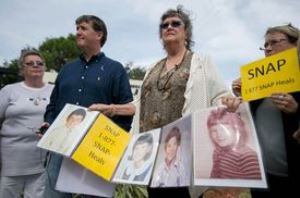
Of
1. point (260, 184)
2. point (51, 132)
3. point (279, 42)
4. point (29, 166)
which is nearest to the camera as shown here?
point (260, 184)

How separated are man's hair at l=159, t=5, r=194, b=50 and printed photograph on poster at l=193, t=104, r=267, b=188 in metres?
0.88

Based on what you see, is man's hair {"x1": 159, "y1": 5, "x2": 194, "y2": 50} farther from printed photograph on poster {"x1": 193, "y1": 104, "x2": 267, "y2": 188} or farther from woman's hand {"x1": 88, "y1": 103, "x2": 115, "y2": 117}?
printed photograph on poster {"x1": 193, "y1": 104, "x2": 267, "y2": 188}

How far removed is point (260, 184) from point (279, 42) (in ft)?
2.59

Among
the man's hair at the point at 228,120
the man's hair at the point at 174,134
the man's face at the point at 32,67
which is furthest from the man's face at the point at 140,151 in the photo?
the man's face at the point at 32,67

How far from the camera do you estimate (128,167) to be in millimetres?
2676

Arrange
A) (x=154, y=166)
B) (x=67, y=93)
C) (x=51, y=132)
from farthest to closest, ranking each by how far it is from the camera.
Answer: (x=67, y=93), (x=51, y=132), (x=154, y=166)

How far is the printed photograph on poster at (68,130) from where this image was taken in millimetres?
2688

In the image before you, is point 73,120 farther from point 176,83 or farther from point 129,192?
point 129,192

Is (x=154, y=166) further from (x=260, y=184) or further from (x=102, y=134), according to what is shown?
(x=260, y=184)

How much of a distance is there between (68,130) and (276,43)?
132 cm

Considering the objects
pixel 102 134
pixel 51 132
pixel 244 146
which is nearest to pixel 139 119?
pixel 102 134

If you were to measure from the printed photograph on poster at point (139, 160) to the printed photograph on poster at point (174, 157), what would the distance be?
1.7 inches

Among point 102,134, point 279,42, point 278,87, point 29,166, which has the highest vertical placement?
point 279,42

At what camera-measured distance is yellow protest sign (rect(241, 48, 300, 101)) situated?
6.98ft
